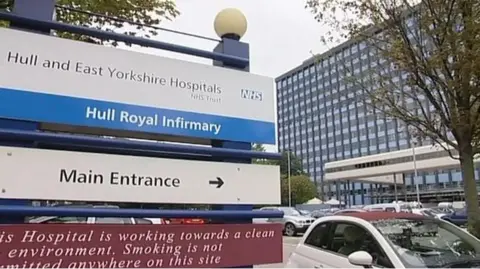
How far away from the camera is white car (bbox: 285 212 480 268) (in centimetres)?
407

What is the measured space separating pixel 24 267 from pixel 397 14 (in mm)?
8280

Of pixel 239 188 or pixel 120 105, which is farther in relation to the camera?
pixel 239 188

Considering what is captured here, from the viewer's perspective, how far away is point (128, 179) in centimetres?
306

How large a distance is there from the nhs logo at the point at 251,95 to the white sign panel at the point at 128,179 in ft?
2.00

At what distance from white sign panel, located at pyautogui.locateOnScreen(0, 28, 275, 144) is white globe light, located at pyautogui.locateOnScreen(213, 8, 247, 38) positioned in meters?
0.44

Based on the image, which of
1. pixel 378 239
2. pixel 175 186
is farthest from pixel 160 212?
pixel 378 239

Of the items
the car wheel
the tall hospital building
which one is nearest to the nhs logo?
the car wheel

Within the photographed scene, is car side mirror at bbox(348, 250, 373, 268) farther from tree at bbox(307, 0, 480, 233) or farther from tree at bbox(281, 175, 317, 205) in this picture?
tree at bbox(281, 175, 317, 205)

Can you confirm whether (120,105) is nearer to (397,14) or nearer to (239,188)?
(239,188)

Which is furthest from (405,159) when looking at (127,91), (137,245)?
(137,245)

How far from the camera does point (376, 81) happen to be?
31.1 feet

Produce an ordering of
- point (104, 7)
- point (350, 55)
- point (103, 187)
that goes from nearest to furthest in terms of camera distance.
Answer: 1. point (103, 187)
2. point (104, 7)
3. point (350, 55)

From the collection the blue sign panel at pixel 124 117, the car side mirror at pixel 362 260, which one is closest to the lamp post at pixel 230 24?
the blue sign panel at pixel 124 117

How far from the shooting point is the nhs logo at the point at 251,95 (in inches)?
146
